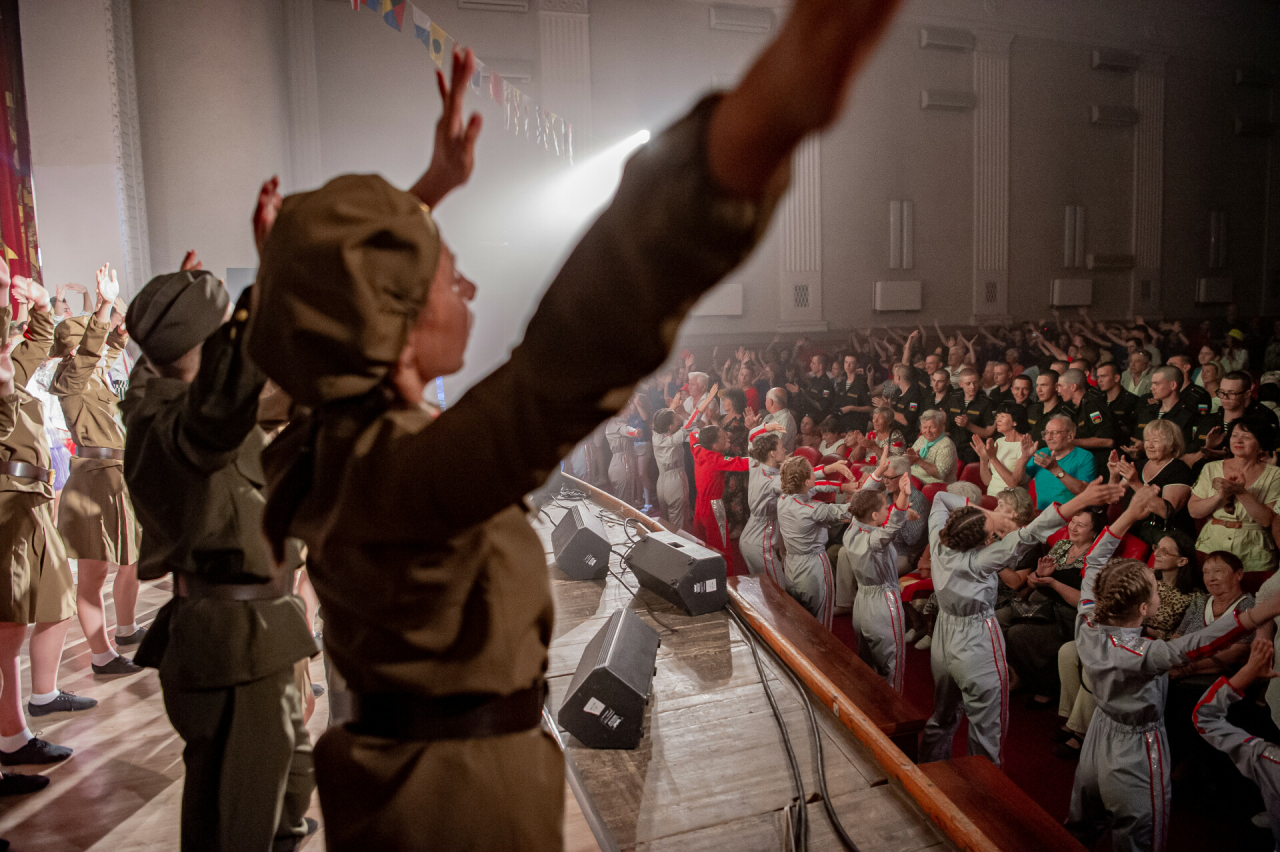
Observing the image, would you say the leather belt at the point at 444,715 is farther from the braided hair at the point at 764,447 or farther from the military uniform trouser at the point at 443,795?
the braided hair at the point at 764,447

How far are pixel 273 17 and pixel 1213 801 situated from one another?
9.98 meters

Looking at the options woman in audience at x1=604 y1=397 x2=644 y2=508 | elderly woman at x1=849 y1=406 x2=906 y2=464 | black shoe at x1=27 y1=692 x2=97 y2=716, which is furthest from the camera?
woman in audience at x1=604 y1=397 x2=644 y2=508

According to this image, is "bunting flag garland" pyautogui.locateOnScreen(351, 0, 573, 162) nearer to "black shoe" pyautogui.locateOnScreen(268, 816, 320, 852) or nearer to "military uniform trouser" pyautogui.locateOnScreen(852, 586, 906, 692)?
"black shoe" pyautogui.locateOnScreen(268, 816, 320, 852)

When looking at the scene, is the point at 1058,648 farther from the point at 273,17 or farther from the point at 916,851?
the point at 273,17

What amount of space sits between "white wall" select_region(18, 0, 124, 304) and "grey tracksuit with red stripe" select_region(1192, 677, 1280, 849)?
7.88m

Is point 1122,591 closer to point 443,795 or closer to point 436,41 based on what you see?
point 443,795

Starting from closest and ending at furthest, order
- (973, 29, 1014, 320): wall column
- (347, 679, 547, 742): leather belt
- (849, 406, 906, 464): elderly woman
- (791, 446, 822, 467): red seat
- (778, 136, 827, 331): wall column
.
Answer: (347, 679, 547, 742): leather belt
(849, 406, 906, 464): elderly woman
(791, 446, 822, 467): red seat
(778, 136, 827, 331): wall column
(973, 29, 1014, 320): wall column

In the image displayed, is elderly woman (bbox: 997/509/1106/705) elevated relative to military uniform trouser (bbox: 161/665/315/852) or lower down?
lower down

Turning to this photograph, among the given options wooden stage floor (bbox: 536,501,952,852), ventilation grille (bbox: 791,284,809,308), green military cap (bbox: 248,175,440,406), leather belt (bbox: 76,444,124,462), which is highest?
ventilation grille (bbox: 791,284,809,308)

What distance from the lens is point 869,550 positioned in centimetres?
382

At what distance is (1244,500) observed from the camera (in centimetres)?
348

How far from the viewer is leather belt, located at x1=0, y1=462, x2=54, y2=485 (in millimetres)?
2697

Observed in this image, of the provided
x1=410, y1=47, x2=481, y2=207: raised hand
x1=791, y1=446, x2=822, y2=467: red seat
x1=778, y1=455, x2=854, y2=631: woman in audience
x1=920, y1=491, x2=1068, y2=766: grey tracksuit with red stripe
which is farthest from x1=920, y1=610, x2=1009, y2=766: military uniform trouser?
x1=410, y1=47, x2=481, y2=207: raised hand

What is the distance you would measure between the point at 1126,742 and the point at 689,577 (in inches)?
65.1
